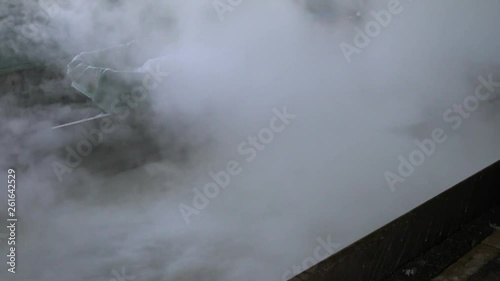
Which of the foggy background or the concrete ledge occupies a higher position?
the foggy background

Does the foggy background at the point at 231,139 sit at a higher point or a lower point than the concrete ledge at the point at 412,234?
higher

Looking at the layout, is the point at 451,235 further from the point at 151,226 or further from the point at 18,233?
the point at 18,233

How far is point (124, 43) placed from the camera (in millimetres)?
3859

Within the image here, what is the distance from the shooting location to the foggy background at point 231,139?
308 centimetres

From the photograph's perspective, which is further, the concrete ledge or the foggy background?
the foggy background

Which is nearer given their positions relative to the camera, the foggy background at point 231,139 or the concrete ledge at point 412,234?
the concrete ledge at point 412,234

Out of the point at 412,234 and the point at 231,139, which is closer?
the point at 412,234

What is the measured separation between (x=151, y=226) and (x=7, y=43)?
140 centimetres

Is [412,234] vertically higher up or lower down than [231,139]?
lower down

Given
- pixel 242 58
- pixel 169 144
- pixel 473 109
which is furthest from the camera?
pixel 473 109

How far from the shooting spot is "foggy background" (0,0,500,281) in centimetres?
308

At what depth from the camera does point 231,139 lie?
4.14m

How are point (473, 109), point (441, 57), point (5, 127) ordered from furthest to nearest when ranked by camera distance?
point (441, 57)
point (473, 109)
point (5, 127)

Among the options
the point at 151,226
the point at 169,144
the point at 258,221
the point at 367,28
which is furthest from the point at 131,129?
the point at 367,28
